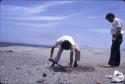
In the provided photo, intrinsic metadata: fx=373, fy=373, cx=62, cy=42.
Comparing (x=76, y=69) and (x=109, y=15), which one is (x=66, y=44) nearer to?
(x=76, y=69)

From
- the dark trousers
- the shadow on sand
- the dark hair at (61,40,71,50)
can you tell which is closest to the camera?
the shadow on sand

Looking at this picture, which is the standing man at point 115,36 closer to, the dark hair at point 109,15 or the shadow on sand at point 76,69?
the dark hair at point 109,15

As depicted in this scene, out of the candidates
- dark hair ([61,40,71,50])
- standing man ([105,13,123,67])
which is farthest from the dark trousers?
dark hair ([61,40,71,50])

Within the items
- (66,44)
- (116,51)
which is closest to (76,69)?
(66,44)

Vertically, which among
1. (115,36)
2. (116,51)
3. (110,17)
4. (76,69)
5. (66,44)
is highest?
→ (110,17)

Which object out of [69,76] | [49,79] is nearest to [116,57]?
[69,76]

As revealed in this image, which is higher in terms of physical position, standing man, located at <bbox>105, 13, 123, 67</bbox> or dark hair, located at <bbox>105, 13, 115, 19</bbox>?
dark hair, located at <bbox>105, 13, 115, 19</bbox>

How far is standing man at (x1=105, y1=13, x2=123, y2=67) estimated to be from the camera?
14648mm

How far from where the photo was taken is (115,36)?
48.5 ft

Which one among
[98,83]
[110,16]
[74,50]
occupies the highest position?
[110,16]

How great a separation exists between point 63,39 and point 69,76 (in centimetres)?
221

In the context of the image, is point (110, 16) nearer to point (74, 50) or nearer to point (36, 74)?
point (74, 50)

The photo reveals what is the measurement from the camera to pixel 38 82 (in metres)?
10.9

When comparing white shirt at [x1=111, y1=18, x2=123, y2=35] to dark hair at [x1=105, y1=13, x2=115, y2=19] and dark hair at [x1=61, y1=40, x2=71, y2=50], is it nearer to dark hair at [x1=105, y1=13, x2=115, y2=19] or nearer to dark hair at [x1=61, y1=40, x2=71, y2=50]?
dark hair at [x1=105, y1=13, x2=115, y2=19]
